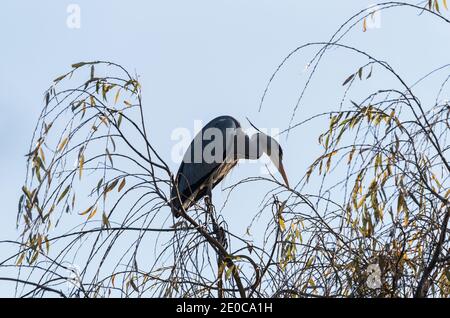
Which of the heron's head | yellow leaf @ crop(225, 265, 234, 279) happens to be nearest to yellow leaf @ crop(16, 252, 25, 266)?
yellow leaf @ crop(225, 265, 234, 279)

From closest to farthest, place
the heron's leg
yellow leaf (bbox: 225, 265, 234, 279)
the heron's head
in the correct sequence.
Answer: yellow leaf (bbox: 225, 265, 234, 279) < the heron's leg < the heron's head

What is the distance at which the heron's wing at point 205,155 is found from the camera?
25.3 ft

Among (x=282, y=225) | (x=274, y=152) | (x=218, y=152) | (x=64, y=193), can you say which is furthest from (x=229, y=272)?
(x=274, y=152)

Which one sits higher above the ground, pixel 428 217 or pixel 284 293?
pixel 428 217

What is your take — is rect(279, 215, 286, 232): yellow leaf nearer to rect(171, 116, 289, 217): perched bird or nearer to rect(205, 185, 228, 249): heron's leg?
rect(205, 185, 228, 249): heron's leg

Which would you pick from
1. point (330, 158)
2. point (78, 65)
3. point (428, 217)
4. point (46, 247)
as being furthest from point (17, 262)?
point (428, 217)

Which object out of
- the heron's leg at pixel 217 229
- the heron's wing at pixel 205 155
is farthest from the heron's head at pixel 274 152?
the heron's leg at pixel 217 229

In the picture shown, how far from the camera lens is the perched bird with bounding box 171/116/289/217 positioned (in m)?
7.68

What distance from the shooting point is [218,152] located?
799 centimetres

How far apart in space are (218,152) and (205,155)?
0.12 meters

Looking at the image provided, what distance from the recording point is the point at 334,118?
385 centimetres

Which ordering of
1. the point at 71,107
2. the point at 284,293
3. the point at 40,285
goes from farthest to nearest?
1. the point at 71,107
2. the point at 284,293
3. the point at 40,285
